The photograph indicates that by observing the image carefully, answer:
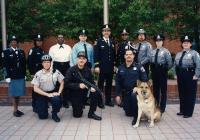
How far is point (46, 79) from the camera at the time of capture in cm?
905

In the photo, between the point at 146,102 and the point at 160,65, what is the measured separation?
139 cm

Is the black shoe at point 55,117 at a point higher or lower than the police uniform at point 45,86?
lower

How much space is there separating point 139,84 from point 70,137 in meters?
1.90

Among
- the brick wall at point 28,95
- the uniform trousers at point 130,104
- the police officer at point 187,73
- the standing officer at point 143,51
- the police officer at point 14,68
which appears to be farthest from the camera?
the brick wall at point 28,95

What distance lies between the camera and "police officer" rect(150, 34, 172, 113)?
9.33 m

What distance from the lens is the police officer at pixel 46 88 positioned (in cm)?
895

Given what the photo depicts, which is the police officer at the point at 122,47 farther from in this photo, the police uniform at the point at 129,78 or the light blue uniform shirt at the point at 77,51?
the police uniform at the point at 129,78

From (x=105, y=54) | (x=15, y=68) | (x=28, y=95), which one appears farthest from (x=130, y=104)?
(x=28, y=95)

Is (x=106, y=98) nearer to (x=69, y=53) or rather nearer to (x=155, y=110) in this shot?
(x=69, y=53)

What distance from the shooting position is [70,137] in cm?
755

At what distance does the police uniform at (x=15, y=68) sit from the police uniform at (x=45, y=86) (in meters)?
0.50

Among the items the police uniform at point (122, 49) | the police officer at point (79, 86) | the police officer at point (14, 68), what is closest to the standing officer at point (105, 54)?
the police uniform at point (122, 49)

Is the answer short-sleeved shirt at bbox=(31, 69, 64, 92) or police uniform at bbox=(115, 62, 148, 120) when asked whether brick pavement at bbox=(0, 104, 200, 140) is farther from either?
short-sleeved shirt at bbox=(31, 69, 64, 92)

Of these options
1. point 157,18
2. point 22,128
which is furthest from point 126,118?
point 157,18
